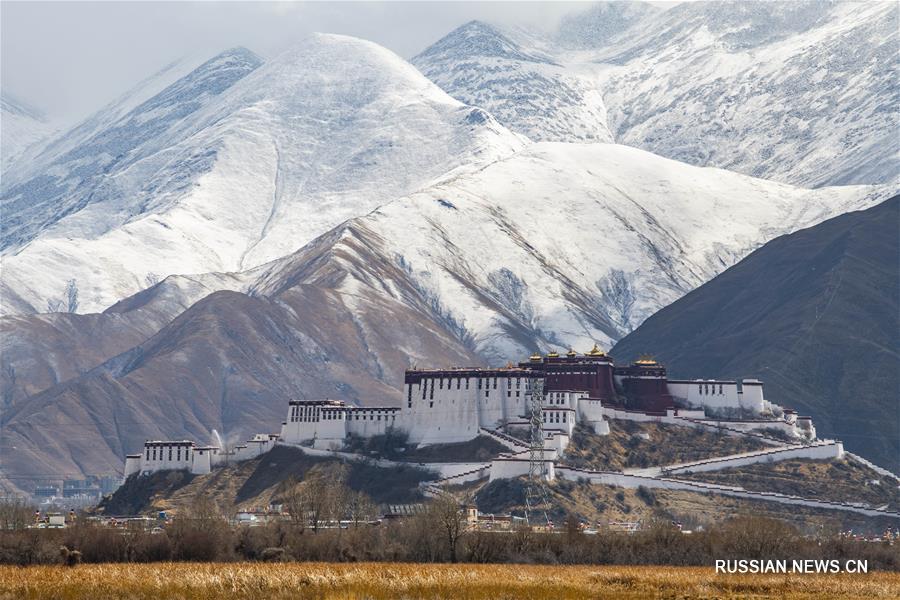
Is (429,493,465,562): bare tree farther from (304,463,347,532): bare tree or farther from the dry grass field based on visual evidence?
the dry grass field

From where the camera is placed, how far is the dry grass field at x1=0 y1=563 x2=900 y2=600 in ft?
339

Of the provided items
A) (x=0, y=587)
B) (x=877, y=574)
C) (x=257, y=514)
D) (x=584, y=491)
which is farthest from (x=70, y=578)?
(x=584, y=491)

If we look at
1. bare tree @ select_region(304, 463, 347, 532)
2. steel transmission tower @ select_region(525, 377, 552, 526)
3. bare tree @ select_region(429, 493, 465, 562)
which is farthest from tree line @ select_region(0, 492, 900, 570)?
steel transmission tower @ select_region(525, 377, 552, 526)

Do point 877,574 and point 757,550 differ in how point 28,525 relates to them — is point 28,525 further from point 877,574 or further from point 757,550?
point 877,574

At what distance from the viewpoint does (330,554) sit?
14225 cm

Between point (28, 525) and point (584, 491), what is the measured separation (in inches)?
2376

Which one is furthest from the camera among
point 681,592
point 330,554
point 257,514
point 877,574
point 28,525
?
point 257,514

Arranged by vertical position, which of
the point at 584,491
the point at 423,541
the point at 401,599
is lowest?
the point at 401,599

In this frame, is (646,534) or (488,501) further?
(488,501)

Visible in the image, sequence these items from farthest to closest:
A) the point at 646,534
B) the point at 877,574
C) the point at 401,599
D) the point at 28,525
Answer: the point at 28,525
the point at 646,534
the point at 877,574
the point at 401,599

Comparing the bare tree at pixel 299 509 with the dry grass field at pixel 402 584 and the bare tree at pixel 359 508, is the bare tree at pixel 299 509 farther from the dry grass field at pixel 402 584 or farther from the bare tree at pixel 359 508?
the dry grass field at pixel 402 584

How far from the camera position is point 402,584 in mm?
107625

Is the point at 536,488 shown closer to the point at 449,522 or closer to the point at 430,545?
the point at 449,522

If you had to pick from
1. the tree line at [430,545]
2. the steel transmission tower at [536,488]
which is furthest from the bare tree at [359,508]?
the steel transmission tower at [536,488]
